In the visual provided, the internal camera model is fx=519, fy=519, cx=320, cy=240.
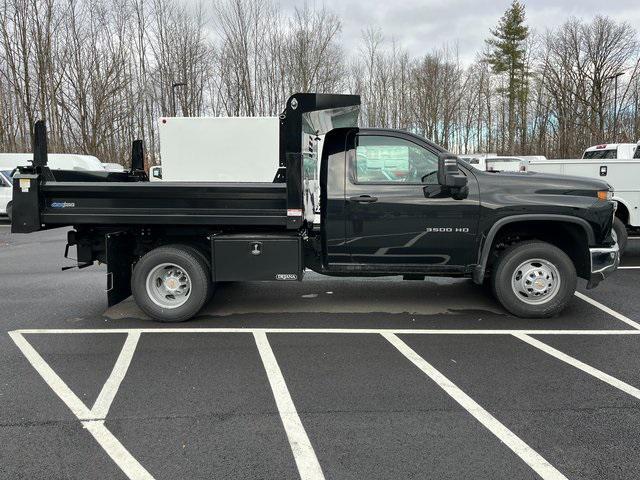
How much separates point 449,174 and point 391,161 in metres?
0.70

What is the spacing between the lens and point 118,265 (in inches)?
236

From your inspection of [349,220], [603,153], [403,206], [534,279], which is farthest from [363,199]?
[603,153]

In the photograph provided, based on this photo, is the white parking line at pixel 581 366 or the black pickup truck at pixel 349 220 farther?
the black pickup truck at pixel 349 220

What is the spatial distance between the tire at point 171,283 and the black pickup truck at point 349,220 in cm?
1

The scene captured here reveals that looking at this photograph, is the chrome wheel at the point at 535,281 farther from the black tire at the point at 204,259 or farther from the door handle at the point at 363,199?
the black tire at the point at 204,259

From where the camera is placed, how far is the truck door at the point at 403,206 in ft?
18.8

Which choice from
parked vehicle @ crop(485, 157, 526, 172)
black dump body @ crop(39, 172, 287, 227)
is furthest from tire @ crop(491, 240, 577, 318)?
parked vehicle @ crop(485, 157, 526, 172)

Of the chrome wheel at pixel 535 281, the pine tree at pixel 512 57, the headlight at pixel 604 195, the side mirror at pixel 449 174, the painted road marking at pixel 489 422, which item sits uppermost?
the pine tree at pixel 512 57

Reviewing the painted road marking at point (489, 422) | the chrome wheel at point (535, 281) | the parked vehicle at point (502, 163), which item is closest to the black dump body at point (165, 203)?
the painted road marking at point (489, 422)

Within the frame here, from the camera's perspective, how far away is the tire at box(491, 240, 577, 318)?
5.80 metres

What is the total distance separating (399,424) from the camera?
353 centimetres

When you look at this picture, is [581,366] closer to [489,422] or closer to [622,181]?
[489,422]

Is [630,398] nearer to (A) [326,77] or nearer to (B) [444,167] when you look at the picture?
(B) [444,167]

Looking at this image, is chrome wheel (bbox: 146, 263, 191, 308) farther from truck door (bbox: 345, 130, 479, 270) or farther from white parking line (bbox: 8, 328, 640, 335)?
truck door (bbox: 345, 130, 479, 270)
